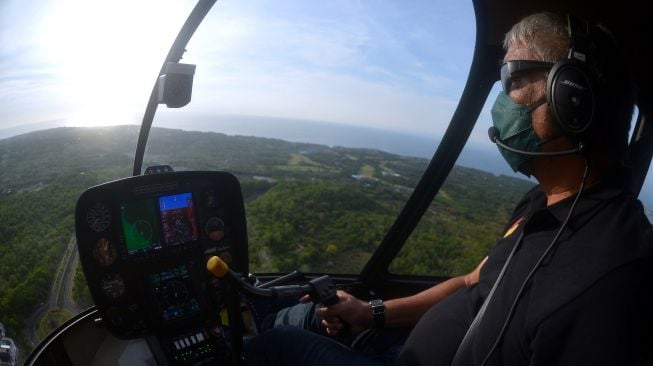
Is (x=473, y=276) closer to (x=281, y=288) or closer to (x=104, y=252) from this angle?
(x=281, y=288)

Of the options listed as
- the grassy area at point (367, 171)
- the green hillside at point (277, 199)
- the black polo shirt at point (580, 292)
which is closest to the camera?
the black polo shirt at point (580, 292)

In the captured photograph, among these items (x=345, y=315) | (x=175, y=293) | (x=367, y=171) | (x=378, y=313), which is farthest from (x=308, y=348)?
(x=367, y=171)

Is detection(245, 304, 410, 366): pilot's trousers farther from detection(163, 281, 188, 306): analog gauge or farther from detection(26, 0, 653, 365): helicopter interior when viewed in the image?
detection(163, 281, 188, 306): analog gauge

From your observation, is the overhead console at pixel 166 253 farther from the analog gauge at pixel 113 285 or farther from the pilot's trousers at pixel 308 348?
the pilot's trousers at pixel 308 348

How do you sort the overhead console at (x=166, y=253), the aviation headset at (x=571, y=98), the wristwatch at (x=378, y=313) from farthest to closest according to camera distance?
the wristwatch at (x=378, y=313) < the overhead console at (x=166, y=253) < the aviation headset at (x=571, y=98)

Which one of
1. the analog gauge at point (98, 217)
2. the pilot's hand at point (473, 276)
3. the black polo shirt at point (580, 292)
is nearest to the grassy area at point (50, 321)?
the analog gauge at point (98, 217)

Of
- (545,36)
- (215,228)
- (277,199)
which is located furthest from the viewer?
(277,199)
